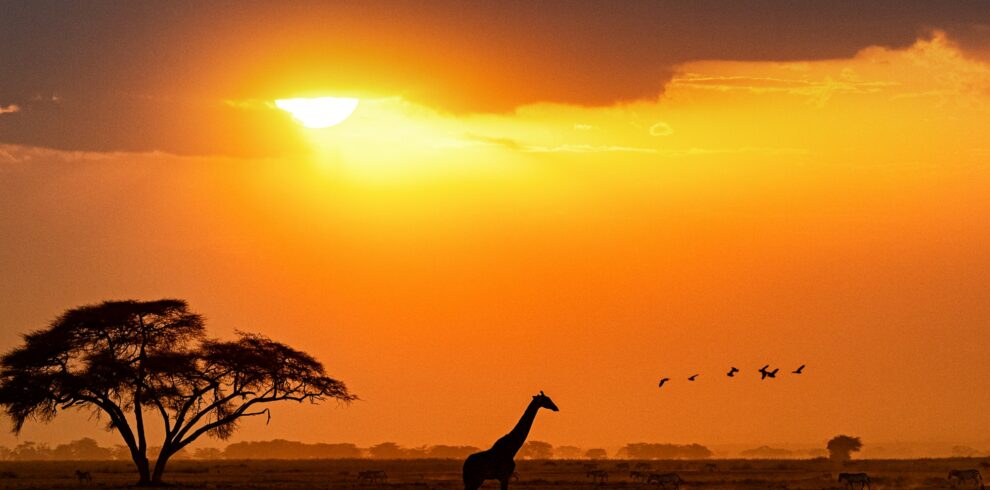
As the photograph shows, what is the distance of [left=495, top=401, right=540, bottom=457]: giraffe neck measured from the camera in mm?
43719

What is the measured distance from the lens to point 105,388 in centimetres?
7362

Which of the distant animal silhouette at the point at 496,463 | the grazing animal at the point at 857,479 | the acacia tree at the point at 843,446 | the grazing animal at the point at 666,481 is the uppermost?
the acacia tree at the point at 843,446

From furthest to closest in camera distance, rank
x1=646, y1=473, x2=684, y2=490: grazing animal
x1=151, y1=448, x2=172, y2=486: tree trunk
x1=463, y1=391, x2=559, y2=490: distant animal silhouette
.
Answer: x1=151, y1=448, x2=172, y2=486: tree trunk < x1=646, y1=473, x2=684, y2=490: grazing animal < x1=463, y1=391, x2=559, y2=490: distant animal silhouette

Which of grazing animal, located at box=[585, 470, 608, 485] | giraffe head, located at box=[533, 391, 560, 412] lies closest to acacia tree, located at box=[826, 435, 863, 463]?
grazing animal, located at box=[585, 470, 608, 485]

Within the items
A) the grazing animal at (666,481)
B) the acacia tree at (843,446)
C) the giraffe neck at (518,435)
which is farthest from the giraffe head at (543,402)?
the acacia tree at (843,446)

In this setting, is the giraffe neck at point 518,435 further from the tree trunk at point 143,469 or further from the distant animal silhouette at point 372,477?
the distant animal silhouette at point 372,477

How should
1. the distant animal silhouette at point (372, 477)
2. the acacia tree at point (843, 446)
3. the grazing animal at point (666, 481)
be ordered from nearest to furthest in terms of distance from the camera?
1. the grazing animal at point (666, 481)
2. the distant animal silhouette at point (372, 477)
3. the acacia tree at point (843, 446)

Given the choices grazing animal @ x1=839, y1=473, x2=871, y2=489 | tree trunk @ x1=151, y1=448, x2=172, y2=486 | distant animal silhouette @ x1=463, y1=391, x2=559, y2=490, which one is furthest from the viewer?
tree trunk @ x1=151, y1=448, x2=172, y2=486

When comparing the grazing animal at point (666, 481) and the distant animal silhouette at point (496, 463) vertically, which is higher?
the grazing animal at point (666, 481)

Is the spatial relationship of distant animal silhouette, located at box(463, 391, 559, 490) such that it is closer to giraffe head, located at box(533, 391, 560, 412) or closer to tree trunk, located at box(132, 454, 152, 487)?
giraffe head, located at box(533, 391, 560, 412)

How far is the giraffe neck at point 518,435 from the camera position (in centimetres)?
4372

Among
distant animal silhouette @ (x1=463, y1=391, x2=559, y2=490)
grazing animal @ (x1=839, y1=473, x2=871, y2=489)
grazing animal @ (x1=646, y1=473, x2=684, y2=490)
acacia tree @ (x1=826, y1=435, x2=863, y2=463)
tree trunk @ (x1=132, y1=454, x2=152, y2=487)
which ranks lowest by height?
distant animal silhouette @ (x1=463, y1=391, x2=559, y2=490)

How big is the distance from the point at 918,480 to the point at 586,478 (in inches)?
809

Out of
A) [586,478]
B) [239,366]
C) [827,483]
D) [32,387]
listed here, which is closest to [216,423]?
[239,366]
